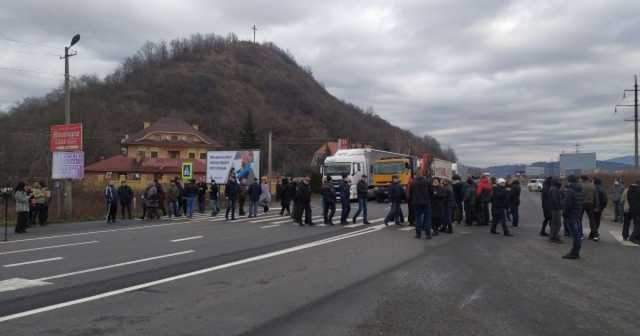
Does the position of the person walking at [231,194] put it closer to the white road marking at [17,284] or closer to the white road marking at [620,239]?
the white road marking at [17,284]

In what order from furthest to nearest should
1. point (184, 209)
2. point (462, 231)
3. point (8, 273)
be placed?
point (184, 209) < point (462, 231) < point (8, 273)

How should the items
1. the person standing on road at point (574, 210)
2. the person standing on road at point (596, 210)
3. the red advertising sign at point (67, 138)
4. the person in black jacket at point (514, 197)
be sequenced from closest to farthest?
the person standing on road at point (574, 210) → the person standing on road at point (596, 210) → the person in black jacket at point (514, 197) → the red advertising sign at point (67, 138)

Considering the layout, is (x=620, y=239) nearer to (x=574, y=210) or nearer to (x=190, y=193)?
(x=574, y=210)

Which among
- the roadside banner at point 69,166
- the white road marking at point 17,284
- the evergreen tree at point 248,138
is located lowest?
the white road marking at point 17,284

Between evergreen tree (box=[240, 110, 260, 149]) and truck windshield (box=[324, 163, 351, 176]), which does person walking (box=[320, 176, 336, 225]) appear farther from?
evergreen tree (box=[240, 110, 260, 149])

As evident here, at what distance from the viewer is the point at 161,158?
8638 centimetres

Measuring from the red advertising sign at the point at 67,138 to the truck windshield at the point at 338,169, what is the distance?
53.9 feet

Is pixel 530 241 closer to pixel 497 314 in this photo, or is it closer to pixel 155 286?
pixel 497 314

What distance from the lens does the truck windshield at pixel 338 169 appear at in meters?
34.9

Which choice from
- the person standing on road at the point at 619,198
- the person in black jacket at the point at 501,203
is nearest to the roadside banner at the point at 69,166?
the person in black jacket at the point at 501,203

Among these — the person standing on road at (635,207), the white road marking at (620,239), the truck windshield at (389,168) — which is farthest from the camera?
the truck windshield at (389,168)

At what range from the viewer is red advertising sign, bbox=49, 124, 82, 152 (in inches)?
912

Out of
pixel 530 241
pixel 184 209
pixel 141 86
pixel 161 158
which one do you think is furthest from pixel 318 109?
pixel 530 241

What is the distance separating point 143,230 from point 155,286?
33.0ft
